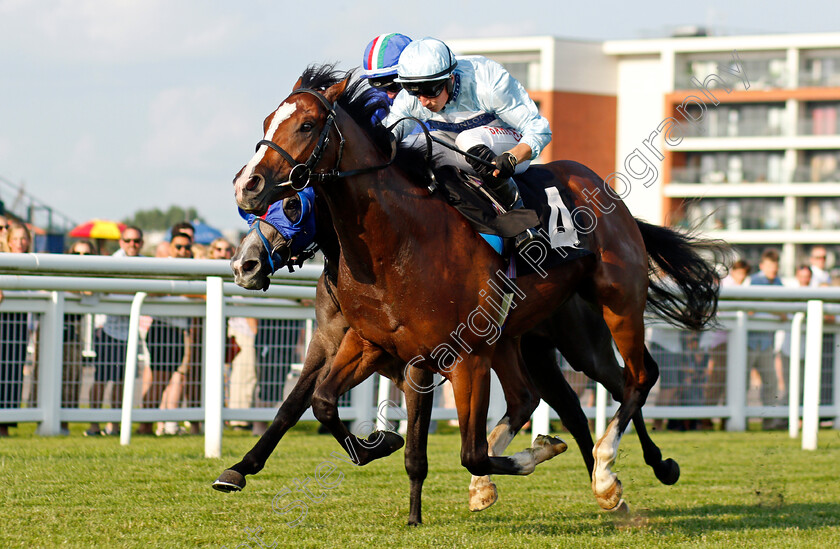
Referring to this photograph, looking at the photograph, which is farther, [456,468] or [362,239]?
[456,468]

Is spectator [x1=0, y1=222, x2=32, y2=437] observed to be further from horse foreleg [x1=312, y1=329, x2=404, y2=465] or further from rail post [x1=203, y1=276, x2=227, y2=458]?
horse foreleg [x1=312, y1=329, x2=404, y2=465]

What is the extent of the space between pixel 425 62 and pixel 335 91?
0.49 m

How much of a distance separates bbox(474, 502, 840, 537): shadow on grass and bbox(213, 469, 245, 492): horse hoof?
103 centimetres

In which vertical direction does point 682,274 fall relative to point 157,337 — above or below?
above

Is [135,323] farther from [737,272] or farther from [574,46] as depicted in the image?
[574,46]

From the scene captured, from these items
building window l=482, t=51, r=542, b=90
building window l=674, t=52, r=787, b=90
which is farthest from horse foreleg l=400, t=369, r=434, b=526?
building window l=482, t=51, r=542, b=90

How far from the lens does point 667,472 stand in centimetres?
519

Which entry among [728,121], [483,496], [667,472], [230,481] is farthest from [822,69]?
[230,481]

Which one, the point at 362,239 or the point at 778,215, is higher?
the point at 778,215

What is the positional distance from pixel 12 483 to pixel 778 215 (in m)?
45.6

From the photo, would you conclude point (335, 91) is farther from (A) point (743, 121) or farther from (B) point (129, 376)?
(A) point (743, 121)

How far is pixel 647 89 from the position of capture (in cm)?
4984

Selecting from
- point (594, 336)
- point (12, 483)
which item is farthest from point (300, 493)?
point (594, 336)

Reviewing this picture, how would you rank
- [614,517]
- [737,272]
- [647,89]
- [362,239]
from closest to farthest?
[362,239] → [614,517] → [737,272] → [647,89]
